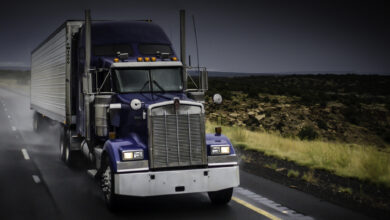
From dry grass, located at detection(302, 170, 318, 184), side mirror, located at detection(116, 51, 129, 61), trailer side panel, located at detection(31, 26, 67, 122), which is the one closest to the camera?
side mirror, located at detection(116, 51, 129, 61)

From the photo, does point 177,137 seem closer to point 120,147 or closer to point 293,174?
point 120,147

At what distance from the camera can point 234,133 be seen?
19.3m

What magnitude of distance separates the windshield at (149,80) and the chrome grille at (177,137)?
1549mm

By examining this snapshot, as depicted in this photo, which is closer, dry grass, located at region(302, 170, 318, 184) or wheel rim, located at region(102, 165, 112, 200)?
wheel rim, located at region(102, 165, 112, 200)

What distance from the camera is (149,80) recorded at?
924 cm

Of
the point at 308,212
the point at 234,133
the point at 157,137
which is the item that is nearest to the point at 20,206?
the point at 157,137

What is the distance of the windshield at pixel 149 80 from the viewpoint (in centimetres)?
911

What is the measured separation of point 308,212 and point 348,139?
2364cm

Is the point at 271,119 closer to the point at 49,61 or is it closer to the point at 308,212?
the point at 49,61

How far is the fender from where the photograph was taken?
7568 millimetres

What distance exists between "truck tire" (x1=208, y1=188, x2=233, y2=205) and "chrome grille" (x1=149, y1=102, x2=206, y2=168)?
33.8 inches

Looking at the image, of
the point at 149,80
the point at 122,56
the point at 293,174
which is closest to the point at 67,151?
the point at 122,56

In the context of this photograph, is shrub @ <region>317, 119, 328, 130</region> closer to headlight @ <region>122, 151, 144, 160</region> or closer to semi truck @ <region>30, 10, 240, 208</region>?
semi truck @ <region>30, 10, 240, 208</region>

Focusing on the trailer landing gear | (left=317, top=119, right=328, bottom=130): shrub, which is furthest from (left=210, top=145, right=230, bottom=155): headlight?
(left=317, top=119, right=328, bottom=130): shrub
